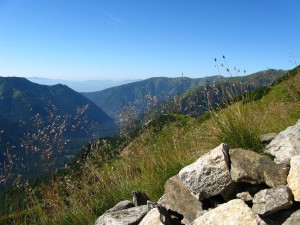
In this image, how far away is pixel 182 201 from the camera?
5.55m

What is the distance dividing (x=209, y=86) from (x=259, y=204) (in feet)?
15.1

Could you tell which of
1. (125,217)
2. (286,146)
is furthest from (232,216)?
(286,146)

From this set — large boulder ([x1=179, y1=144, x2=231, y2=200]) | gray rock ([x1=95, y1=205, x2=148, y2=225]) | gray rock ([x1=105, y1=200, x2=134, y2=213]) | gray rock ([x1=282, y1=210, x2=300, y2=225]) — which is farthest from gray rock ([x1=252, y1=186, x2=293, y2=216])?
gray rock ([x1=105, y1=200, x2=134, y2=213])

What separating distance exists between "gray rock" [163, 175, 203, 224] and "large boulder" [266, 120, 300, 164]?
154cm

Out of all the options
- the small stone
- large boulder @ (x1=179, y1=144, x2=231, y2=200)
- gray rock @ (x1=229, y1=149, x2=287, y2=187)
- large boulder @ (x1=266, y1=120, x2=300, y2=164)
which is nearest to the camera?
gray rock @ (x1=229, y1=149, x2=287, y2=187)

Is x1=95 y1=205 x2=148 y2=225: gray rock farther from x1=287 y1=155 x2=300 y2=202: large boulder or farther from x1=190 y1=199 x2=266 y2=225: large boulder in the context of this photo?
x1=287 y1=155 x2=300 y2=202: large boulder

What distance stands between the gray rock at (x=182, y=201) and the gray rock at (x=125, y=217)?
44 centimetres

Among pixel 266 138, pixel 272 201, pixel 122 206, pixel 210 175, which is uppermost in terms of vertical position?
→ pixel 266 138

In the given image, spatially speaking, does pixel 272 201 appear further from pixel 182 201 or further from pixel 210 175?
pixel 182 201

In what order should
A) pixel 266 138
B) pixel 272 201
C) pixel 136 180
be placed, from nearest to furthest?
1. pixel 272 201
2. pixel 266 138
3. pixel 136 180

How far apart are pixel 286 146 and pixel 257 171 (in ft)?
3.61

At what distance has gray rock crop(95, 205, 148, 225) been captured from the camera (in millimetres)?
5375

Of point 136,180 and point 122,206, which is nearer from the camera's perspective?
point 122,206

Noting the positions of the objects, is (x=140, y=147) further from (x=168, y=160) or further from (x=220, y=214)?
(x=220, y=214)
